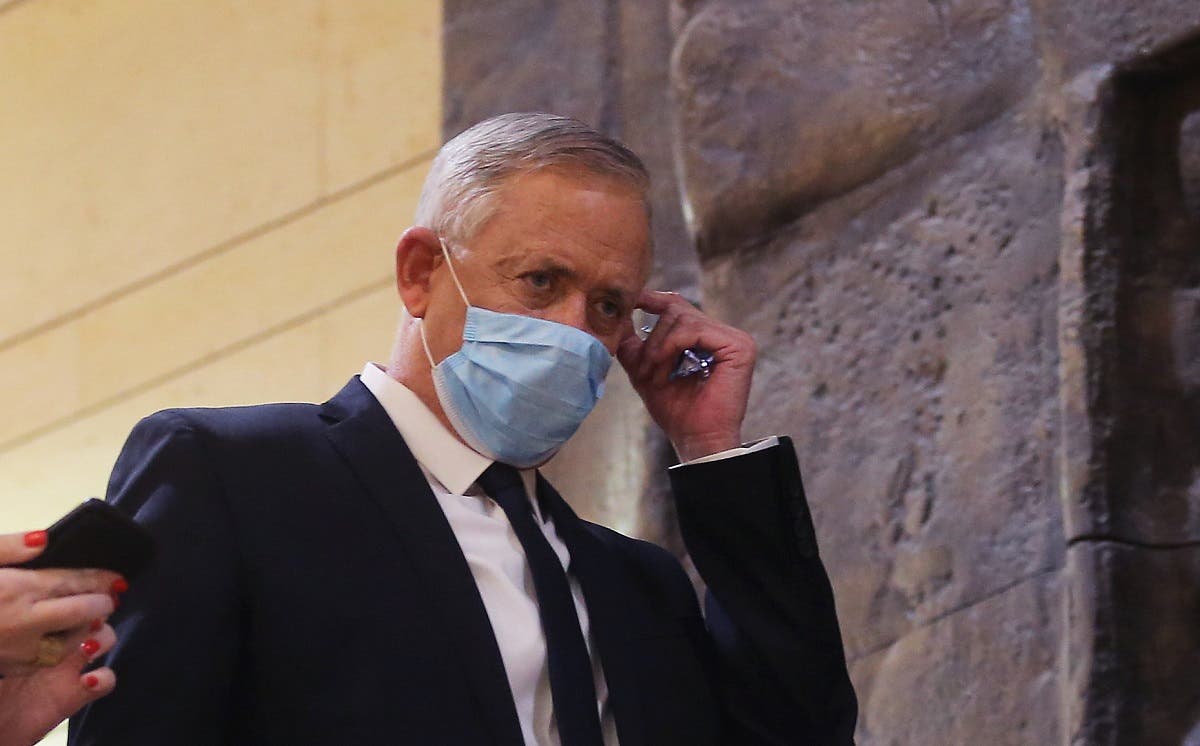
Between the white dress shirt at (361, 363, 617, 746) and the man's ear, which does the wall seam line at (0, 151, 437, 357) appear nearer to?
the man's ear

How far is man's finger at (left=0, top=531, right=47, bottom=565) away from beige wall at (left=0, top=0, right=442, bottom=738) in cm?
262

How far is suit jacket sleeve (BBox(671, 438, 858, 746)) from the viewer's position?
2.20 meters

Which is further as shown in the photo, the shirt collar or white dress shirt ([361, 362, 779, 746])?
the shirt collar

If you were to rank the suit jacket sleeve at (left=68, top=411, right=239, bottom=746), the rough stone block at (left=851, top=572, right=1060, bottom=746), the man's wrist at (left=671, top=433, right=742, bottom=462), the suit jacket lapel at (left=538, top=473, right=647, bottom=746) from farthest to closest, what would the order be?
1. the rough stone block at (left=851, top=572, right=1060, bottom=746)
2. the man's wrist at (left=671, top=433, right=742, bottom=462)
3. the suit jacket lapel at (left=538, top=473, right=647, bottom=746)
4. the suit jacket sleeve at (left=68, top=411, right=239, bottom=746)

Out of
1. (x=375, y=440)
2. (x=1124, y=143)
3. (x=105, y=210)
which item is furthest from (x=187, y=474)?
(x=105, y=210)

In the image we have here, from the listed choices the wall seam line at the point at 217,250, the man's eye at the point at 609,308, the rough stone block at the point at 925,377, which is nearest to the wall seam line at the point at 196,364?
the wall seam line at the point at 217,250

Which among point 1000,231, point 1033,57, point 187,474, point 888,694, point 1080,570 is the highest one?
point 1033,57

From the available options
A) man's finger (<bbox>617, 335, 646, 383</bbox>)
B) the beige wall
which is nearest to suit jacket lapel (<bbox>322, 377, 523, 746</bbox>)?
man's finger (<bbox>617, 335, 646, 383</bbox>)

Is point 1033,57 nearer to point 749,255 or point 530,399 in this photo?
point 749,255

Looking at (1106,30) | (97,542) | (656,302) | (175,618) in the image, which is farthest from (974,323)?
(97,542)

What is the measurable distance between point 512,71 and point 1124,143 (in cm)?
130

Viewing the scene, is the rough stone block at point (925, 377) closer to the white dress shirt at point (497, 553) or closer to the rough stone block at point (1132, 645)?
the rough stone block at point (1132, 645)

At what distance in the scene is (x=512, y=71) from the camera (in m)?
3.65

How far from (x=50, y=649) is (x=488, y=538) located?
634 mm
